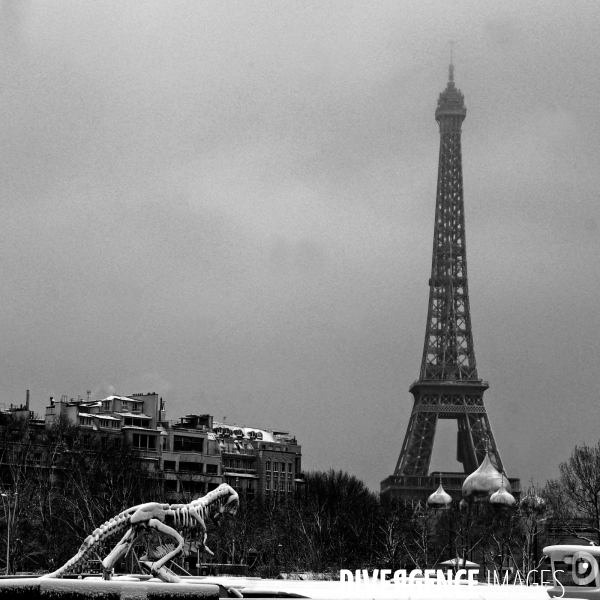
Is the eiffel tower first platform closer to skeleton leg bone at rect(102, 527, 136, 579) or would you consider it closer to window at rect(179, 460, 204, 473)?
window at rect(179, 460, 204, 473)

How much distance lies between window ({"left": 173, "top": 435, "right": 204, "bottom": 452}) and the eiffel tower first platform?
18.3 meters

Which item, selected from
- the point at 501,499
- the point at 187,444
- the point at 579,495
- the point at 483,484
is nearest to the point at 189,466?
the point at 187,444

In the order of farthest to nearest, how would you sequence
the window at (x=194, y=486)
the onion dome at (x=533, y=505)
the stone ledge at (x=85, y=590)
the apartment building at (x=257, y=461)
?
the apartment building at (x=257, y=461), the window at (x=194, y=486), the onion dome at (x=533, y=505), the stone ledge at (x=85, y=590)

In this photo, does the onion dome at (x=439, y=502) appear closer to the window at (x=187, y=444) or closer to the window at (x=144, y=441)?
the window at (x=187, y=444)

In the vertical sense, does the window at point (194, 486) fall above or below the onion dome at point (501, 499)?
above

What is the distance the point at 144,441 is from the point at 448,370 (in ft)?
136

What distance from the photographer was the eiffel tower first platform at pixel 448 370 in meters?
144

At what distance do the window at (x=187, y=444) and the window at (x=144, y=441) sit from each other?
4087 millimetres

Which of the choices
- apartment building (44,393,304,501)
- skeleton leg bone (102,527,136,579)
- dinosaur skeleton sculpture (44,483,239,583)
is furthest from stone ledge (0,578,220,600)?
apartment building (44,393,304,501)

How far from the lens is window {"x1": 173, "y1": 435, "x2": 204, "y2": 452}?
426 ft

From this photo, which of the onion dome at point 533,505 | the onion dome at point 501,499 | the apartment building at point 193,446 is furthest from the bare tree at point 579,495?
the apartment building at point 193,446

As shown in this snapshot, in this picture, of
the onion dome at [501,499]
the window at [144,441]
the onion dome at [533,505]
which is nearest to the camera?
the onion dome at [533,505]

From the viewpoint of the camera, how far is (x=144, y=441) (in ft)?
408

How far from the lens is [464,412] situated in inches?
5817
